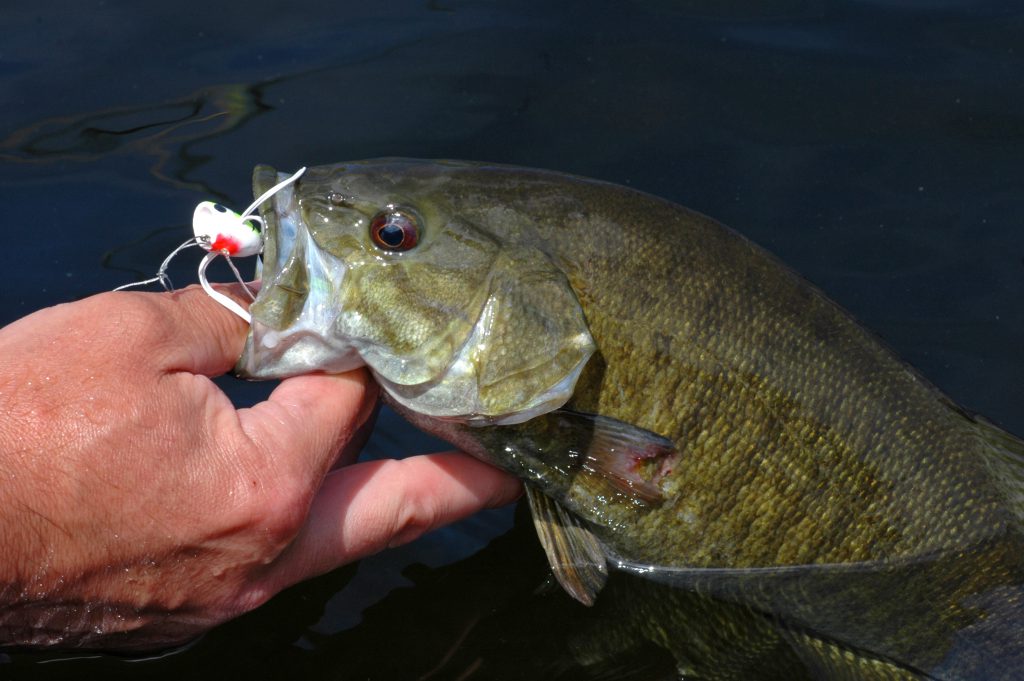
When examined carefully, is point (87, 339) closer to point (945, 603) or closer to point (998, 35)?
point (945, 603)

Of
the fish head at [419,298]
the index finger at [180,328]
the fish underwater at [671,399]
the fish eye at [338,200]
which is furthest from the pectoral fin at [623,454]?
the index finger at [180,328]

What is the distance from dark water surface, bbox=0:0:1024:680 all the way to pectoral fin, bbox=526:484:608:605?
0.50 meters

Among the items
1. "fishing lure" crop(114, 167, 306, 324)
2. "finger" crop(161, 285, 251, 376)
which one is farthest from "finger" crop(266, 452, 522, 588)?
"fishing lure" crop(114, 167, 306, 324)

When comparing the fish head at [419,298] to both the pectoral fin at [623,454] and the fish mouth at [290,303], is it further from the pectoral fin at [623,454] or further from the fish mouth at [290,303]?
the pectoral fin at [623,454]

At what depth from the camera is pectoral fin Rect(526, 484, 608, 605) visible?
351 cm

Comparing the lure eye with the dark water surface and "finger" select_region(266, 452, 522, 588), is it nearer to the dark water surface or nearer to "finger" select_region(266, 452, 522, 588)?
"finger" select_region(266, 452, 522, 588)

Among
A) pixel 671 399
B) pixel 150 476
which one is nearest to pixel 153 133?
pixel 150 476

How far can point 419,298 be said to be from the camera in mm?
3197

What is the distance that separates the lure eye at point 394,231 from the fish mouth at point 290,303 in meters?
0.14

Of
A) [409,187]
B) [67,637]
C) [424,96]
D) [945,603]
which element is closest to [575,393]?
[409,187]

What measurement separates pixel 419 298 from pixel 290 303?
0.37 meters

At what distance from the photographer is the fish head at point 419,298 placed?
3115 millimetres

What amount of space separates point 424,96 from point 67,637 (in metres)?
3.53

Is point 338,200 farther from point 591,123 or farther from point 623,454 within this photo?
point 591,123
